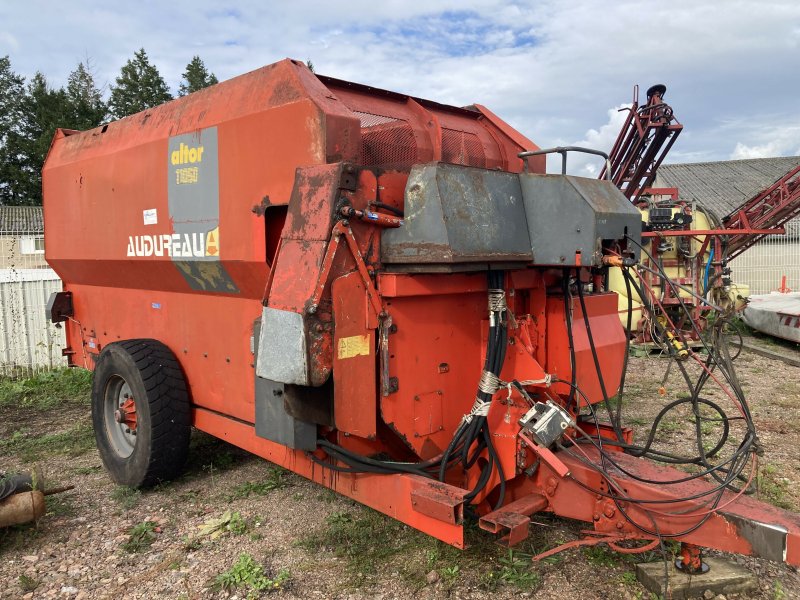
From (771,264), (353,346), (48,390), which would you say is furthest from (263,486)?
(771,264)

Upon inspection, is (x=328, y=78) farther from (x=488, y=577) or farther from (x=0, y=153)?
(x=0, y=153)

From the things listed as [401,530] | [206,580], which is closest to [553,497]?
[401,530]

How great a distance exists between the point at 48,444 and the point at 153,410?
2138mm

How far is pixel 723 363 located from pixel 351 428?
1711 mm

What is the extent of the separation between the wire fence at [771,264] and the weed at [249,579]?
1511 centimetres

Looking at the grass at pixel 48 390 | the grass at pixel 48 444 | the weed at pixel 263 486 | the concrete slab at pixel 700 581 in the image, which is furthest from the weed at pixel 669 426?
the grass at pixel 48 390

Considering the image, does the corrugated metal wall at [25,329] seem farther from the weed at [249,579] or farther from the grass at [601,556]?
the grass at [601,556]

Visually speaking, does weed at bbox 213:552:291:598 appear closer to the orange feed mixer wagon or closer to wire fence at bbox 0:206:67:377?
the orange feed mixer wagon

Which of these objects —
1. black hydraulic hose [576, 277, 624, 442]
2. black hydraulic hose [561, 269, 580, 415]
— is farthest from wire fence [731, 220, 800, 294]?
black hydraulic hose [561, 269, 580, 415]

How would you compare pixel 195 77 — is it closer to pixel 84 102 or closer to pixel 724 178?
pixel 84 102

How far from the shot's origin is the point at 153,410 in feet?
13.3

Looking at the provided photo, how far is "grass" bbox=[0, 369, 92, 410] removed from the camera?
23.1 ft

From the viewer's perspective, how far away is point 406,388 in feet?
9.68

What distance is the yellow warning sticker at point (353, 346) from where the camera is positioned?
2758 millimetres
